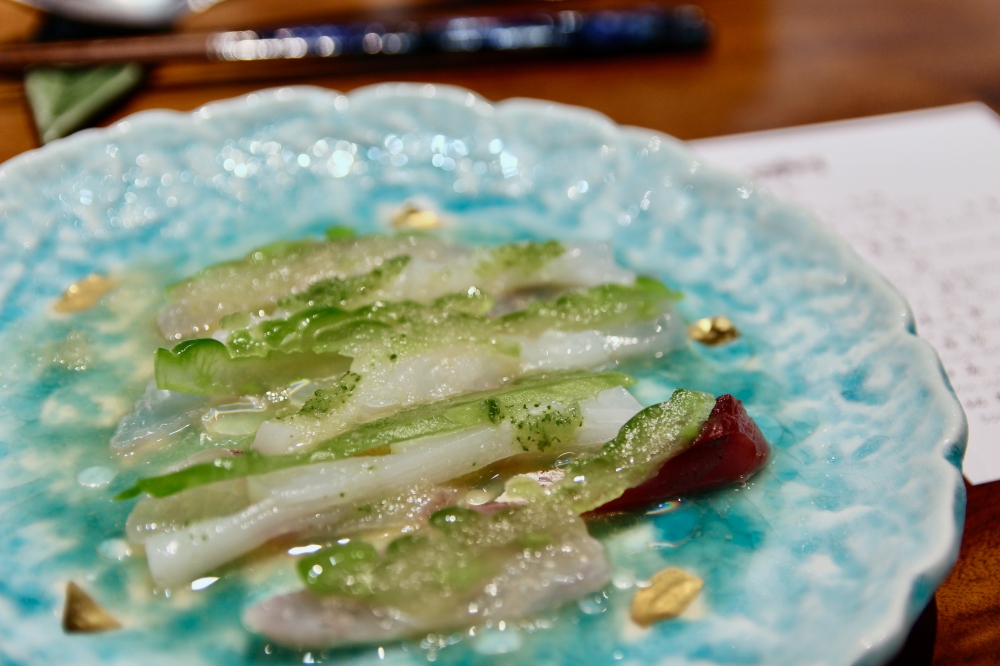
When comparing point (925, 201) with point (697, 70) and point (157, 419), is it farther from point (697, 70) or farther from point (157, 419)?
point (157, 419)

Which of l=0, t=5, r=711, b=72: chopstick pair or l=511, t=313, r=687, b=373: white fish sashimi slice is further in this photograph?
l=0, t=5, r=711, b=72: chopstick pair

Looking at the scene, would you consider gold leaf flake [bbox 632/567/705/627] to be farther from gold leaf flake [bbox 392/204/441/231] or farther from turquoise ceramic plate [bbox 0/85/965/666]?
gold leaf flake [bbox 392/204/441/231]

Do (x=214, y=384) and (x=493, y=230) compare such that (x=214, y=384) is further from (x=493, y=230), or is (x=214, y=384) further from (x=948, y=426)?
(x=948, y=426)

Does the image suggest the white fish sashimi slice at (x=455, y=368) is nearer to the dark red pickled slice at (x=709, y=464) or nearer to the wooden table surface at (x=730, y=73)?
the dark red pickled slice at (x=709, y=464)

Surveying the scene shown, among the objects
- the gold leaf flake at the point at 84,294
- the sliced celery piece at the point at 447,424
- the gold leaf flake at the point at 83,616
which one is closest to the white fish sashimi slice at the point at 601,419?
the sliced celery piece at the point at 447,424

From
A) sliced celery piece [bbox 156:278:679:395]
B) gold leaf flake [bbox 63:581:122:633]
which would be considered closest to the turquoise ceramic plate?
gold leaf flake [bbox 63:581:122:633]

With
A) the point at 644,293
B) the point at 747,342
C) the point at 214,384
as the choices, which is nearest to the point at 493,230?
the point at 644,293

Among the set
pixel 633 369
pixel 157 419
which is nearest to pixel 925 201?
pixel 633 369
